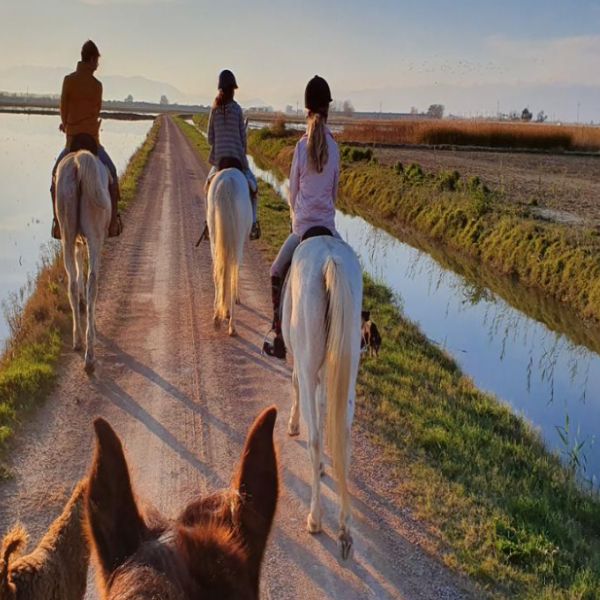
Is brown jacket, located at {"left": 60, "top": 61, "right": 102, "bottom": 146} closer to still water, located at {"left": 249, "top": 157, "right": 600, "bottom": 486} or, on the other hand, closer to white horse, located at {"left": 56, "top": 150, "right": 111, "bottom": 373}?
white horse, located at {"left": 56, "top": 150, "right": 111, "bottom": 373}

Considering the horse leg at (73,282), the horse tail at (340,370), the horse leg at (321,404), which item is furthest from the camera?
the horse leg at (73,282)

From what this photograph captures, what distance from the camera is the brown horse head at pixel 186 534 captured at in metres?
1.21

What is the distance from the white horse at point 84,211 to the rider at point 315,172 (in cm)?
Result: 276

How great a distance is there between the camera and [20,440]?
557 cm

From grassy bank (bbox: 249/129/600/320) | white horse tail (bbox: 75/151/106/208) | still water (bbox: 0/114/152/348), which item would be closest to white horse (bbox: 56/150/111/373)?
white horse tail (bbox: 75/151/106/208)

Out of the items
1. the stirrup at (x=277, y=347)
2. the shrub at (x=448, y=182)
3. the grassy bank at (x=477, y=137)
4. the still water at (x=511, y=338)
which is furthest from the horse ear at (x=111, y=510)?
the grassy bank at (x=477, y=137)

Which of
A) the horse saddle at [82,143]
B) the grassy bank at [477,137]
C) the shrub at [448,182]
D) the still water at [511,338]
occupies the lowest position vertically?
the still water at [511,338]

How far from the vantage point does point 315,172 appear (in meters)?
5.36

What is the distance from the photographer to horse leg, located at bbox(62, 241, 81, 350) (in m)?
7.42

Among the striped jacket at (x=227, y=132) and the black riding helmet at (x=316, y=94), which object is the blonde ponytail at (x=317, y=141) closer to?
the black riding helmet at (x=316, y=94)

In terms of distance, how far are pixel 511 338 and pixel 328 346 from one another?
7.12 m

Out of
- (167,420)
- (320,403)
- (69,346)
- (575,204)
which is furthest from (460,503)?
(575,204)

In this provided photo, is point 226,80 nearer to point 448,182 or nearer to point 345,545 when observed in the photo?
point 345,545

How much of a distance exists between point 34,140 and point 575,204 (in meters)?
38.0
